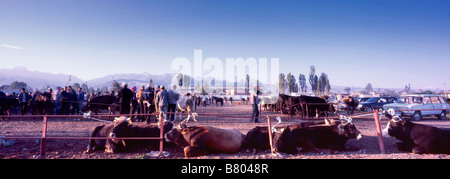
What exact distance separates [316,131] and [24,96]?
15281 millimetres

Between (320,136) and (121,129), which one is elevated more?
(121,129)

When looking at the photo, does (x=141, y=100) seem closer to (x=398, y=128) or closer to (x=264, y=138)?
(x=264, y=138)

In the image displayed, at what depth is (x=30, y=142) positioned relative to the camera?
5867mm

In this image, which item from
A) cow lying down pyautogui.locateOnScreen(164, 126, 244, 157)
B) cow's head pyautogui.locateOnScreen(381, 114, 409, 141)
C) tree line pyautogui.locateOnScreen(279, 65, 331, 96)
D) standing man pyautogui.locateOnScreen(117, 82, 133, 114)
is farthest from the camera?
tree line pyautogui.locateOnScreen(279, 65, 331, 96)

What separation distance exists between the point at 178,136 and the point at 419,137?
17.6 ft

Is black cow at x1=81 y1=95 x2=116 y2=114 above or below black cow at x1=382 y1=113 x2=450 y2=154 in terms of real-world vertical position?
above

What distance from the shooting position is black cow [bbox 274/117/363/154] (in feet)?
16.6

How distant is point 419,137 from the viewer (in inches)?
197

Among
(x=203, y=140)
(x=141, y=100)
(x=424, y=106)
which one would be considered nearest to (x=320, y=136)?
(x=203, y=140)

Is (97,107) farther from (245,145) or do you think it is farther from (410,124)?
(410,124)

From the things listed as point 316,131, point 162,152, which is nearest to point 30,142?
point 162,152

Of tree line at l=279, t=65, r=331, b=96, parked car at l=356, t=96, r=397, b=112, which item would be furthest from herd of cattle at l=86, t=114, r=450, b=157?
tree line at l=279, t=65, r=331, b=96

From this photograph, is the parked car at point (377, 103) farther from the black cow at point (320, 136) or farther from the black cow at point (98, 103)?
the black cow at point (98, 103)

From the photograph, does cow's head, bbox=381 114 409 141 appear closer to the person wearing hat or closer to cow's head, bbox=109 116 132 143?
cow's head, bbox=109 116 132 143
